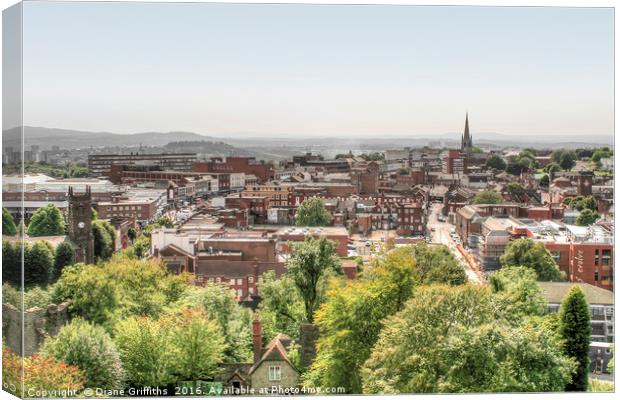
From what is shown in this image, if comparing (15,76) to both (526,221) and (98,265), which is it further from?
(526,221)

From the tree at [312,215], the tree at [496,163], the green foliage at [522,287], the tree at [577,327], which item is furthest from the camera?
the tree at [312,215]

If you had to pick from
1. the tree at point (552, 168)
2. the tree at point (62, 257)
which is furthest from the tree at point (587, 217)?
the tree at point (62, 257)

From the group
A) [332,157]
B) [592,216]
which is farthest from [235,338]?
[592,216]

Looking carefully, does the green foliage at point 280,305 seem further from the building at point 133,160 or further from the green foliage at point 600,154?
the green foliage at point 600,154

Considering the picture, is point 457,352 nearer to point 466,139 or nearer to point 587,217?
point 466,139

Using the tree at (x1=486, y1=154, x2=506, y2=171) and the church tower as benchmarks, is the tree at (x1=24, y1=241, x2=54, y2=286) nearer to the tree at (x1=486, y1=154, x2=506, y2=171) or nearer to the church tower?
the church tower
